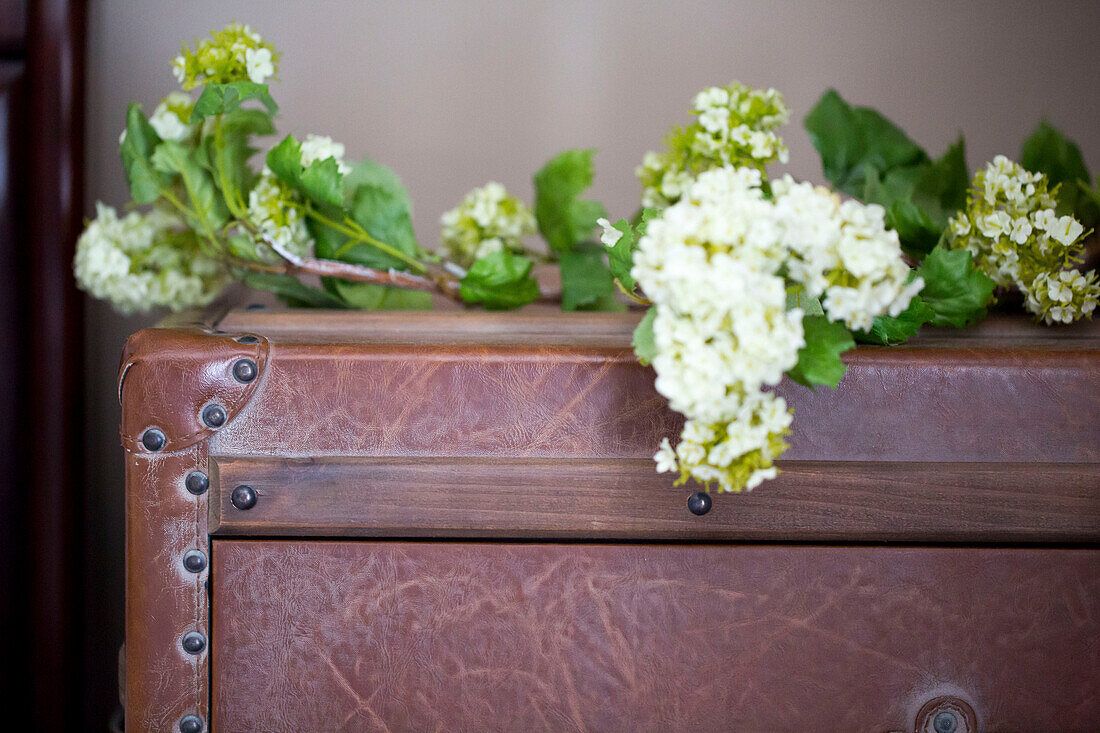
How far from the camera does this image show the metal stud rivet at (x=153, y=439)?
687 millimetres

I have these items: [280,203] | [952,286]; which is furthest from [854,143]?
[280,203]

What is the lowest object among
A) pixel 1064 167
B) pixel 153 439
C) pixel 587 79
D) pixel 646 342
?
pixel 153 439

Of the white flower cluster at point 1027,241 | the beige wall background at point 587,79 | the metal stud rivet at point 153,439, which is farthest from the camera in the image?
the beige wall background at point 587,79

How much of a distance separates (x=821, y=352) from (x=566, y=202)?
0.53 meters

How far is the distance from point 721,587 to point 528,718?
20cm

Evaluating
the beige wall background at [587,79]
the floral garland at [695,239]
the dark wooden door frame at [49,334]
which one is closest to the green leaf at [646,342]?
the floral garland at [695,239]

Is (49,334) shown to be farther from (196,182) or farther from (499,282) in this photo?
(499,282)

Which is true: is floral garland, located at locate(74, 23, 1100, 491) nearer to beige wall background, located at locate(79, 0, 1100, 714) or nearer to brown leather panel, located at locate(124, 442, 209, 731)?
beige wall background, located at locate(79, 0, 1100, 714)

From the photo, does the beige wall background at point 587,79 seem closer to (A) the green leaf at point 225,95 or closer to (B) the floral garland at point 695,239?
(B) the floral garland at point 695,239

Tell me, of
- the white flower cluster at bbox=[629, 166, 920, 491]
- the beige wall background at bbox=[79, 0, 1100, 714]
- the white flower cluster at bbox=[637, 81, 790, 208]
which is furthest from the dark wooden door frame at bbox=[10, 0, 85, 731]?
the white flower cluster at bbox=[629, 166, 920, 491]

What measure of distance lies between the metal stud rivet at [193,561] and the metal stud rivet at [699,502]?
1.39 feet

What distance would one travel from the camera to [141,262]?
1009 mm

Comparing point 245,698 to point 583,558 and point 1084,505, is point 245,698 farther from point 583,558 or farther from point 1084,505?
point 1084,505

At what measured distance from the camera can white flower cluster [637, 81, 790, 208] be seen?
0.94 metres
